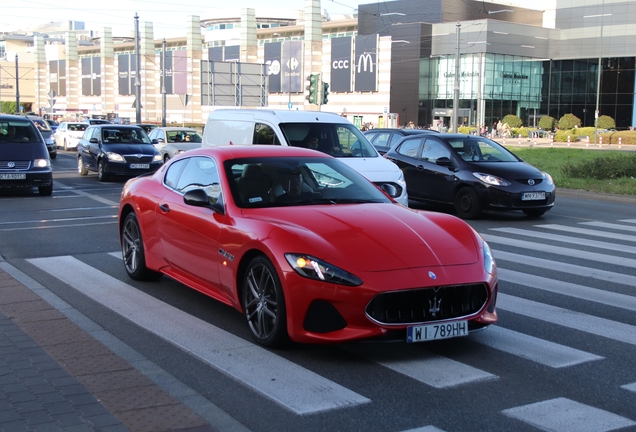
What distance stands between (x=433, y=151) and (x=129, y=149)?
11.5 meters

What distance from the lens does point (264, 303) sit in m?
6.12

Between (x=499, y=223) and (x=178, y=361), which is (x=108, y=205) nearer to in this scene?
(x=499, y=223)

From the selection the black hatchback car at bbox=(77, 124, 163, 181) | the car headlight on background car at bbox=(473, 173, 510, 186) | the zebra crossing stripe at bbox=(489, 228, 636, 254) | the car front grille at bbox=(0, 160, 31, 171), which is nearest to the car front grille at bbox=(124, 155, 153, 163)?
the black hatchback car at bbox=(77, 124, 163, 181)

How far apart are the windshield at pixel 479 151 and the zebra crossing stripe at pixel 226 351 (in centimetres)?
870

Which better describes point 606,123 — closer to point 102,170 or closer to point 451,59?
point 451,59

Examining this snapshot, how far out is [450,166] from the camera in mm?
15602

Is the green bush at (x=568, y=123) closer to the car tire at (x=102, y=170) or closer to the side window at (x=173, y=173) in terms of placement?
the car tire at (x=102, y=170)

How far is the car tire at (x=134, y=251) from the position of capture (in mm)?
8578

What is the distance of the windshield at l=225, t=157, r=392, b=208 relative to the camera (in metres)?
6.87

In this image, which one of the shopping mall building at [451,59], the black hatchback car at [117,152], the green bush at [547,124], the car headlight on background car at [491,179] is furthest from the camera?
the shopping mall building at [451,59]

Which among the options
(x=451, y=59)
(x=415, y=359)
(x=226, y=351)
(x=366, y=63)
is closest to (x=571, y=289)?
(x=415, y=359)

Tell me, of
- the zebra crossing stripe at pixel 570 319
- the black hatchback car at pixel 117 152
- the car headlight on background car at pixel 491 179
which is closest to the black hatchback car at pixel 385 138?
the car headlight on background car at pixel 491 179

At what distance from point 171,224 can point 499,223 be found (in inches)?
320

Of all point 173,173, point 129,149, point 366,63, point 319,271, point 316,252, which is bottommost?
point 129,149
